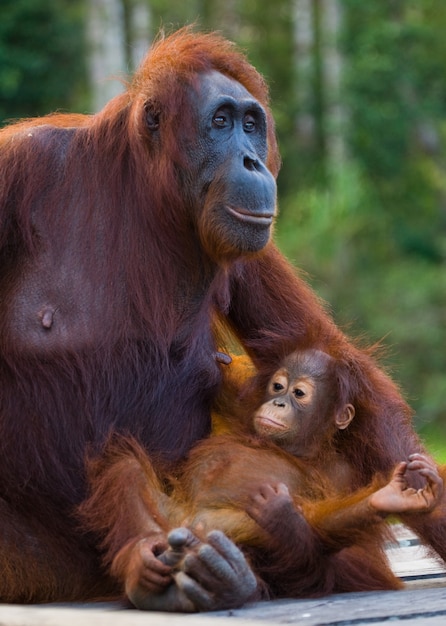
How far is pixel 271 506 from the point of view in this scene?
11.9 feet

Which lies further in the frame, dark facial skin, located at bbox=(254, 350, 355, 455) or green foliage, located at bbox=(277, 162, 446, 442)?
green foliage, located at bbox=(277, 162, 446, 442)

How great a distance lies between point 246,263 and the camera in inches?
177

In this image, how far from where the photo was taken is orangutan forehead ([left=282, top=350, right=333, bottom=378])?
14.1 ft

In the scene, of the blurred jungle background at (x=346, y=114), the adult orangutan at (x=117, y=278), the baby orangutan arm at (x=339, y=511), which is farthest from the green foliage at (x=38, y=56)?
the baby orangutan arm at (x=339, y=511)

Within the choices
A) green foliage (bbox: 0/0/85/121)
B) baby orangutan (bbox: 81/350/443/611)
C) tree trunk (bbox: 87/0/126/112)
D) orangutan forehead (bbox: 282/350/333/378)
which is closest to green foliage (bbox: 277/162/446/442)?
tree trunk (bbox: 87/0/126/112)

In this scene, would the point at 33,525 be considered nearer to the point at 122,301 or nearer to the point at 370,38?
the point at 122,301

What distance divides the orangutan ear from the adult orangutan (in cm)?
8

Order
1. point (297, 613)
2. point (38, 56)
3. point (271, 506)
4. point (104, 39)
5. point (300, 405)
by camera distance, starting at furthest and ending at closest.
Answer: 1. point (104, 39)
2. point (38, 56)
3. point (300, 405)
4. point (271, 506)
5. point (297, 613)

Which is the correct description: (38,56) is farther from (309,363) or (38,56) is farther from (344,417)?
(344,417)

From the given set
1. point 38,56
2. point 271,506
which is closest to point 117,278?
point 271,506

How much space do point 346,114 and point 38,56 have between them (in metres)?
6.45

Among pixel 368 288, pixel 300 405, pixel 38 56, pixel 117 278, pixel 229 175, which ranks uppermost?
pixel 229 175

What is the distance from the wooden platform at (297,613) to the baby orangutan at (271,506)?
93 mm

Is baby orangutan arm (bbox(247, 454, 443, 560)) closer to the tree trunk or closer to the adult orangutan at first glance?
the adult orangutan
